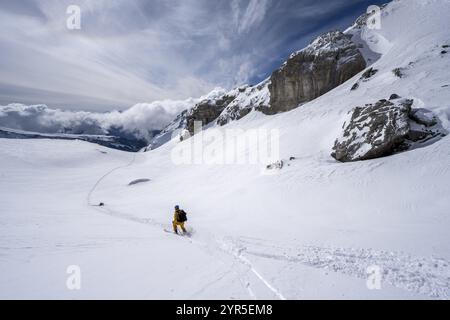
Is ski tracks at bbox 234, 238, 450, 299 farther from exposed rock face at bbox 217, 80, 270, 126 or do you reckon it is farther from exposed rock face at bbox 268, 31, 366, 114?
exposed rock face at bbox 217, 80, 270, 126

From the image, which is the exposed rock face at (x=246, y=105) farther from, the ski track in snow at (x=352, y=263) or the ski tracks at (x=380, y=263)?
the ski tracks at (x=380, y=263)

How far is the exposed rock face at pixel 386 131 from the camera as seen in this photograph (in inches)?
703

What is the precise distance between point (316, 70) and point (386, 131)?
146 feet

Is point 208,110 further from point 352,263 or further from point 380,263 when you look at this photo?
point 380,263

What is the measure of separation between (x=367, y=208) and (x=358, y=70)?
166ft

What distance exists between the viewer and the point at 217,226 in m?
14.8

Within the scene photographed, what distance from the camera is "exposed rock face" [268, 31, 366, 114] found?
5388 centimetres

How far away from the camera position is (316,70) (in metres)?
56.9

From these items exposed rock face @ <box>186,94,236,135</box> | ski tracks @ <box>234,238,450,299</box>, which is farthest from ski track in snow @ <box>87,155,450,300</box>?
exposed rock face @ <box>186,94,236,135</box>

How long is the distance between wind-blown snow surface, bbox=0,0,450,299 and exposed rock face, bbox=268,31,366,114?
2537 centimetres

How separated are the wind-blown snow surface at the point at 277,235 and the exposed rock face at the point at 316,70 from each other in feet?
83.2

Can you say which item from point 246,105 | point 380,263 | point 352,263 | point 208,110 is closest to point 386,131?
point 380,263
